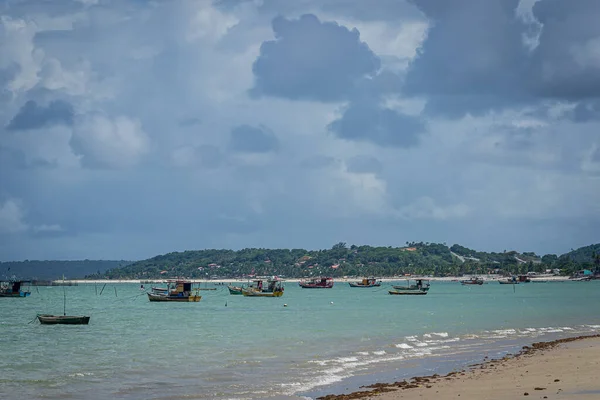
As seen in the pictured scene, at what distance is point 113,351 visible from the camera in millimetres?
38625

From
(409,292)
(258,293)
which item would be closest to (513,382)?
(258,293)

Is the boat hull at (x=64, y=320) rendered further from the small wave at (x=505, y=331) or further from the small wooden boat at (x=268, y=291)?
the small wooden boat at (x=268, y=291)

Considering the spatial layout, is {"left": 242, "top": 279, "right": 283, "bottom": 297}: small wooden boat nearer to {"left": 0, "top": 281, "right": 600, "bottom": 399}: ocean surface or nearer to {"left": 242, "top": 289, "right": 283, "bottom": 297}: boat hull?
{"left": 242, "top": 289, "right": 283, "bottom": 297}: boat hull

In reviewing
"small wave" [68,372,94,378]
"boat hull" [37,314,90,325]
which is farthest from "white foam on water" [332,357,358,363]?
"boat hull" [37,314,90,325]

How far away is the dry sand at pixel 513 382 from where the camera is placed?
67.7ft

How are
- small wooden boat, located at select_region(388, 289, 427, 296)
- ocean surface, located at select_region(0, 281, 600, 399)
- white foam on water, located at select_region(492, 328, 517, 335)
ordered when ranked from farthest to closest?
small wooden boat, located at select_region(388, 289, 427, 296), white foam on water, located at select_region(492, 328, 517, 335), ocean surface, located at select_region(0, 281, 600, 399)

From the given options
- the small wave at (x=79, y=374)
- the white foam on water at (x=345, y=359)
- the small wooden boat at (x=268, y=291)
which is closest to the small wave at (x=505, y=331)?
the white foam on water at (x=345, y=359)

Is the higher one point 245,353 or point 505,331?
point 505,331

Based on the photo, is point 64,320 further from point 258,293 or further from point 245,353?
point 258,293

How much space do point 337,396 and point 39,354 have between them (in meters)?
21.2

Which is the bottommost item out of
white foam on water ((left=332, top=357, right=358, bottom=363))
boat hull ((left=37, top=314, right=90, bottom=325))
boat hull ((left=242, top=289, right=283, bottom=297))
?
white foam on water ((left=332, top=357, right=358, bottom=363))

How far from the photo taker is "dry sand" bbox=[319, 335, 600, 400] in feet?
67.7

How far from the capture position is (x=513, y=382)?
75.2 ft

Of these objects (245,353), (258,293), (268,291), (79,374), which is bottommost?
(79,374)
